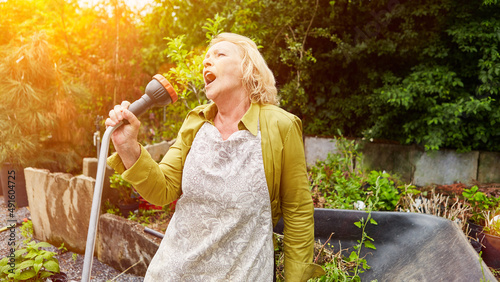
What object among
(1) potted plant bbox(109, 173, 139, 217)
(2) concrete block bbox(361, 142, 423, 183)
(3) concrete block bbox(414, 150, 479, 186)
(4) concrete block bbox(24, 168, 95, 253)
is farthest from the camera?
(2) concrete block bbox(361, 142, 423, 183)

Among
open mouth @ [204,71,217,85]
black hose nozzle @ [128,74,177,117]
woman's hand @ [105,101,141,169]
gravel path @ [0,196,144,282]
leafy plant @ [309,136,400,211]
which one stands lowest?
gravel path @ [0,196,144,282]

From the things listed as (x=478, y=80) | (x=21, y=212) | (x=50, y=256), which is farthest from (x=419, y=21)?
(x=21, y=212)

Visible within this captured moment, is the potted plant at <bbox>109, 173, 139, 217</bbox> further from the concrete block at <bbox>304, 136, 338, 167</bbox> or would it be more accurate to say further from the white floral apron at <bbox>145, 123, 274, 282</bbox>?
the concrete block at <bbox>304, 136, 338, 167</bbox>

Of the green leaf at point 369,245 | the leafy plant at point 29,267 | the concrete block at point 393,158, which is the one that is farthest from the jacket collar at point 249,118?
the concrete block at point 393,158

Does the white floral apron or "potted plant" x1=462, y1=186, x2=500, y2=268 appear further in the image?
"potted plant" x1=462, y1=186, x2=500, y2=268

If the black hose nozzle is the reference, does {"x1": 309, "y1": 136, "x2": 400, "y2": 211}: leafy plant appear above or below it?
below

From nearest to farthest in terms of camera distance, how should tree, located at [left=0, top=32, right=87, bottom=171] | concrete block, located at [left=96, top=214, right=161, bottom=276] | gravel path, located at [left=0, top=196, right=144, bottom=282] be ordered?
concrete block, located at [left=96, top=214, right=161, bottom=276], gravel path, located at [left=0, top=196, right=144, bottom=282], tree, located at [left=0, top=32, right=87, bottom=171]

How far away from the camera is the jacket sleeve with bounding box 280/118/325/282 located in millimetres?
1253

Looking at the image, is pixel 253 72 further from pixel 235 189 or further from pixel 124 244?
pixel 124 244

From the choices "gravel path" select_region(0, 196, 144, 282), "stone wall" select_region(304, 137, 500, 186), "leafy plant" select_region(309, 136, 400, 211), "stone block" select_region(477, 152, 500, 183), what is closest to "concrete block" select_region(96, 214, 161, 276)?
"gravel path" select_region(0, 196, 144, 282)

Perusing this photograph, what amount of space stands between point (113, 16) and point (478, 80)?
5.10m

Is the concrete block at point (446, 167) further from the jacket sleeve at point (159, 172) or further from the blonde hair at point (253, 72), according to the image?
the jacket sleeve at point (159, 172)

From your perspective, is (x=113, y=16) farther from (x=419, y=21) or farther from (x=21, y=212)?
(x=419, y=21)

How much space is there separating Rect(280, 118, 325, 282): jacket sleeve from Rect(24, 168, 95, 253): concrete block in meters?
2.16
